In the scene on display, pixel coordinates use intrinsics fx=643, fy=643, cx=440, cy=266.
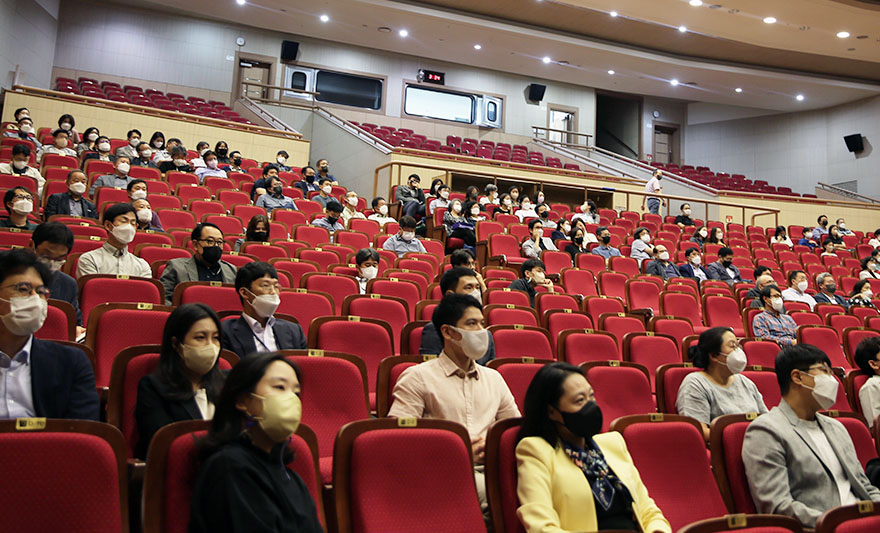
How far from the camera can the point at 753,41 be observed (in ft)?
31.4

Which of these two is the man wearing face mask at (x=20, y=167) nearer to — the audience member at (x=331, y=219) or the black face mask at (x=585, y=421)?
the audience member at (x=331, y=219)

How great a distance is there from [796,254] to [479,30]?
18.6ft

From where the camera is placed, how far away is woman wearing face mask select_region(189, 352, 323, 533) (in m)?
0.99

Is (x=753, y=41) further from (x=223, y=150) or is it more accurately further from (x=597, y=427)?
(x=597, y=427)

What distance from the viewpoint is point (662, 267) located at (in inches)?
200

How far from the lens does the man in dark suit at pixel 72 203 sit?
12.1 ft

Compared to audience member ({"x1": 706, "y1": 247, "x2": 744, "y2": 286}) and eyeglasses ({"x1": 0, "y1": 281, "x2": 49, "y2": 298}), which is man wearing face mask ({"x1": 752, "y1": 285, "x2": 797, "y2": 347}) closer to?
audience member ({"x1": 706, "y1": 247, "x2": 744, "y2": 286})

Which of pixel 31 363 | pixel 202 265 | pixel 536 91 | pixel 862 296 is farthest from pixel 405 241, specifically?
pixel 536 91

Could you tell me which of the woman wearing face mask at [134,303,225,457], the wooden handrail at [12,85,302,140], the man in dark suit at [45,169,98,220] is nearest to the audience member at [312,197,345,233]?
the man in dark suit at [45,169,98,220]

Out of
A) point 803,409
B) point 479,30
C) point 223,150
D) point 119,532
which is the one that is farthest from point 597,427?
point 479,30

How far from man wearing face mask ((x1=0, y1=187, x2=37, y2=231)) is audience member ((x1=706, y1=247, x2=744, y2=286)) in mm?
4792

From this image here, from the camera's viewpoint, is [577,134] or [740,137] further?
[740,137]

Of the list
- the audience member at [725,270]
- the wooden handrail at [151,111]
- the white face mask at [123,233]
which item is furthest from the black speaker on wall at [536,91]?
the white face mask at [123,233]

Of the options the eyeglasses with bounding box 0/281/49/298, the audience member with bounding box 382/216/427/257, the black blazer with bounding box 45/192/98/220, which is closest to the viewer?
the eyeglasses with bounding box 0/281/49/298
